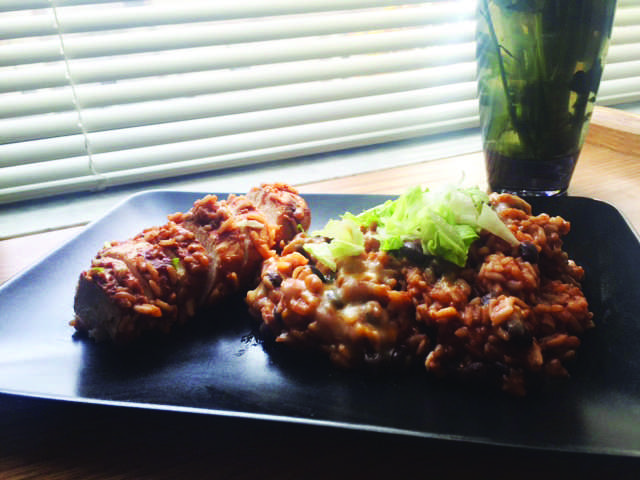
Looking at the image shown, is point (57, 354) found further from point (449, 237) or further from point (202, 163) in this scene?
point (202, 163)

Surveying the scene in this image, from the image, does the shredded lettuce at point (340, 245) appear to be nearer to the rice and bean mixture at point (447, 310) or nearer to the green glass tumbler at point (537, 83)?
the rice and bean mixture at point (447, 310)

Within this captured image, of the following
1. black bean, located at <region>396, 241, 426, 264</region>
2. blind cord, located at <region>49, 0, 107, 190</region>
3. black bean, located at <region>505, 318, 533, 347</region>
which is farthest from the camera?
blind cord, located at <region>49, 0, 107, 190</region>

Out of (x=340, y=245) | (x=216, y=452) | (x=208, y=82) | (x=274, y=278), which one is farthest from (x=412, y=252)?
(x=208, y=82)

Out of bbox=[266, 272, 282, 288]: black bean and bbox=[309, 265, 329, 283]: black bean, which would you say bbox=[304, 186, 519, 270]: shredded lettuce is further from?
bbox=[266, 272, 282, 288]: black bean

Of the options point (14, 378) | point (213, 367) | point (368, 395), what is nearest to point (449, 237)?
point (368, 395)

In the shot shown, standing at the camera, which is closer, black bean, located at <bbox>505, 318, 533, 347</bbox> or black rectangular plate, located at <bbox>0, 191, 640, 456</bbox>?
black rectangular plate, located at <bbox>0, 191, 640, 456</bbox>

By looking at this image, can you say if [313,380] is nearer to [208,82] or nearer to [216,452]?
[216,452]

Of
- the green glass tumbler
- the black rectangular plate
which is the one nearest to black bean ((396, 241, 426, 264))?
the black rectangular plate
